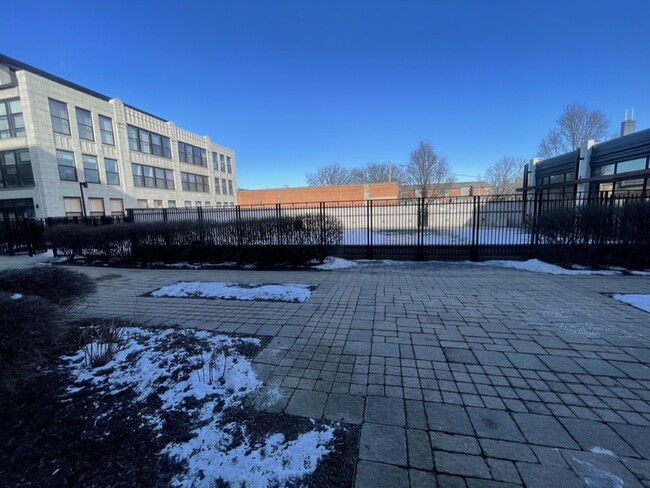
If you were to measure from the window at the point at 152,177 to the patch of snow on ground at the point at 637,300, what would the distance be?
29865mm

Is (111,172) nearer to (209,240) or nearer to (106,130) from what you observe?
(106,130)

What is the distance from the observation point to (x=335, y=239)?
9539mm

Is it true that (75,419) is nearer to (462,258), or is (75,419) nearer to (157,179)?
(462,258)

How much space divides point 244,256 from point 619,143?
17378 mm

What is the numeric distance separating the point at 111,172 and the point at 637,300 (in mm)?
29254

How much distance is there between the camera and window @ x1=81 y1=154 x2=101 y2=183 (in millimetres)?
20970

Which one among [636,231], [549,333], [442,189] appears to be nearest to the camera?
[549,333]

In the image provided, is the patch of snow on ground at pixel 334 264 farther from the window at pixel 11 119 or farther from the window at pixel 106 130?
the window at pixel 106 130

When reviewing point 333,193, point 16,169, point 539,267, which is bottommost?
point 539,267

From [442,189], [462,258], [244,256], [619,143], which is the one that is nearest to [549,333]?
[462,258]

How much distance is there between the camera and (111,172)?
23109 millimetres

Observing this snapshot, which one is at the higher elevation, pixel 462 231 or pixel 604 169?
pixel 604 169

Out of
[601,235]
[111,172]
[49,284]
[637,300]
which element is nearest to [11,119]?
[111,172]

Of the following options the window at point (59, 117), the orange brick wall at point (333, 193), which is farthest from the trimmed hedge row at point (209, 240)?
the orange brick wall at point (333, 193)
